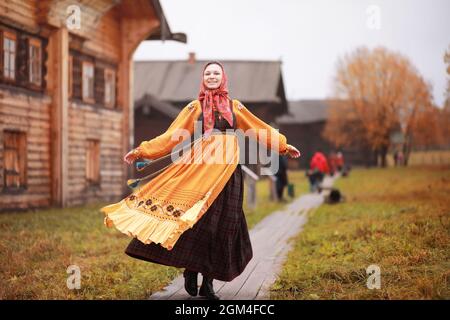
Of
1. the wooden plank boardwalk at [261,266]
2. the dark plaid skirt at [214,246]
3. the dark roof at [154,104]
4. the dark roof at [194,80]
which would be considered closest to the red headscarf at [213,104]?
the dark plaid skirt at [214,246]

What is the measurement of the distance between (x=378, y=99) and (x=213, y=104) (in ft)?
136

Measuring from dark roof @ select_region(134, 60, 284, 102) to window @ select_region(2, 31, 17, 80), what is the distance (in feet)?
68.7

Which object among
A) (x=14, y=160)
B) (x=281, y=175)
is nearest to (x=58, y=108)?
(x=14, y=160)

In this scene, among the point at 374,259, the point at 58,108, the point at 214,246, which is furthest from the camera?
the point at 58,108

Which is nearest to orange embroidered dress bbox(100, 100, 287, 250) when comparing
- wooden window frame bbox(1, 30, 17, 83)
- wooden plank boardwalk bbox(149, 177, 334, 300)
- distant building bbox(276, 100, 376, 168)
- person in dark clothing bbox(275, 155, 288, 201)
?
wooden plank boardwalk bbox(149, 177, 334, 300)

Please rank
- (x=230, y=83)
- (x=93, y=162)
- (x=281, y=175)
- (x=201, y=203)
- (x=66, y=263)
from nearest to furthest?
(x=201, y=203)
(x=66, y=263)
(x=93, y=162)
(x=281, y=175)
(x=230, y=83)

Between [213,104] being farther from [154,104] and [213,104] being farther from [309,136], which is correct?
[309,136]

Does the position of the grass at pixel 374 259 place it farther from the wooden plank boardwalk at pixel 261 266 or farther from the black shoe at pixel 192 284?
the black shoe at pixel 192 284

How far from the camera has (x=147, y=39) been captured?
19359mm

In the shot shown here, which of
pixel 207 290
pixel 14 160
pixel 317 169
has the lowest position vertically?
pixel 207 290

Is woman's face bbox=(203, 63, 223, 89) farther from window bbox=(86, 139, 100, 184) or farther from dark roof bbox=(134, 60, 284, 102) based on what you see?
dark roof bbox=(134, 60, 284, 102)

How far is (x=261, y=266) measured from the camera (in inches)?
285

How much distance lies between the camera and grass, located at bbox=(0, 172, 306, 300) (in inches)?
226
